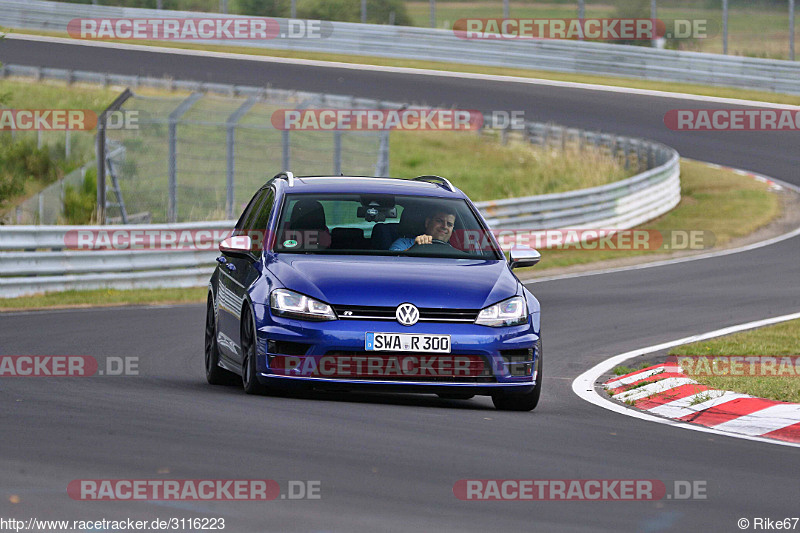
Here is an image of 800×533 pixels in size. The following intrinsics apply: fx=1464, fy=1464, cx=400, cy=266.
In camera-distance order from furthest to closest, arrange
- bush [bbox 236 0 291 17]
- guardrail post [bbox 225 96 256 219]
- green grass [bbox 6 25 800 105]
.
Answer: bush [bbox 236 0 291 17] < green grass [bbox 6 25 800 105] < guardrail post [bbox 225 96 256 219]

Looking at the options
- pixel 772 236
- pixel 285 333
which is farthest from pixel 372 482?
pixel 772 236

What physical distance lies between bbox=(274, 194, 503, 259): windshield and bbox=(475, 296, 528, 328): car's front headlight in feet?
2.66

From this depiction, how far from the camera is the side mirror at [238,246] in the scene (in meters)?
10.3

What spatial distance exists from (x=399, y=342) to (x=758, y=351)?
5.55m

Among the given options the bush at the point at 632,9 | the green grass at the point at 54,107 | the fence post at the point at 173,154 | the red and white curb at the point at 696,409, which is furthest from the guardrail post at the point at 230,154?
the bush at the point at 632,9

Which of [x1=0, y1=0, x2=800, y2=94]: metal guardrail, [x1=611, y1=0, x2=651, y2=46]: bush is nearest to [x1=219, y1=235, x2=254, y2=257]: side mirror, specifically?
[x1=0, y1=0, x2=800, y2=94]: metal guardrail

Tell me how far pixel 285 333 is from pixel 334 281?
467mm

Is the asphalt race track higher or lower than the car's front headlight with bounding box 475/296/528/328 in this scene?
lower

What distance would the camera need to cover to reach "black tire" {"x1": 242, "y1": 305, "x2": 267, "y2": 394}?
31.5 feet

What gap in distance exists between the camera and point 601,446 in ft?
26.7

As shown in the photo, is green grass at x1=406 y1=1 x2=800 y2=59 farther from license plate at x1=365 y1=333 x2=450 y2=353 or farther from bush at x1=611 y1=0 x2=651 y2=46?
license plate at x1=365 y1=333 x2=450 y2=353

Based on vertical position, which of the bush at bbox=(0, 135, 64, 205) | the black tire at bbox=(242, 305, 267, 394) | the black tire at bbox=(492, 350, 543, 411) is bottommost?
the bush at bbox=(0, 135, 64, 205)

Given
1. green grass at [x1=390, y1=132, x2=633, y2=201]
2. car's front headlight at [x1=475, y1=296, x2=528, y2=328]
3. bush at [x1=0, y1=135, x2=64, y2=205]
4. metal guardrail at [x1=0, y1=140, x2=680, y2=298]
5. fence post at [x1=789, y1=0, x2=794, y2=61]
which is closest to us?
car's front headlight at [x1=475, y1=296, x2=528, y2=328]

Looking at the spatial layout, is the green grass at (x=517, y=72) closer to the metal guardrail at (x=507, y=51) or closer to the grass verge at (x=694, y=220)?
the metal guardrail at (x=507, y=51)
